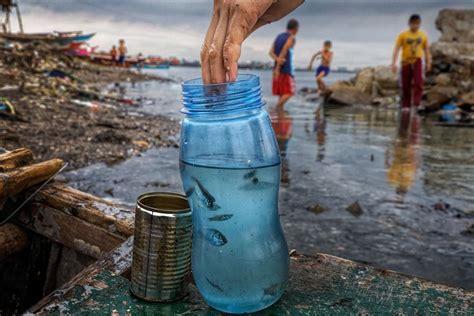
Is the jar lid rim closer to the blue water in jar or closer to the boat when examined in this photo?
the blue water in jar

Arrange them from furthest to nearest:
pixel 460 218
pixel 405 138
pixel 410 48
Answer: pixel 410 48
pixel 405 138
pixel 460 218

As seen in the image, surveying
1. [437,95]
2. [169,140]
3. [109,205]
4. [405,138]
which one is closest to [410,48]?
[405,138]

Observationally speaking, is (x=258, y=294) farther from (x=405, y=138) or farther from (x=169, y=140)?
(x=405, y=138)

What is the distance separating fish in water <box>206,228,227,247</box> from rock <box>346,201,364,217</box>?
144 inches

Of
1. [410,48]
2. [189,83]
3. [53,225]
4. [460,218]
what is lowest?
[460,218]

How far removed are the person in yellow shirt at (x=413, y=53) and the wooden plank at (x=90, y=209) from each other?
13.4 metres

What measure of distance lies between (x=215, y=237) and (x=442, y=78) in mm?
25194

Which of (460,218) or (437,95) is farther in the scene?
(437,95)

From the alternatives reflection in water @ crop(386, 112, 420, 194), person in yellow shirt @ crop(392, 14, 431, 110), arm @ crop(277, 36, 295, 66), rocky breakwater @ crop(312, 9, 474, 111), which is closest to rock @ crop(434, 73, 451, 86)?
rocky breakwater @ crop(312, 9, 474, 111)

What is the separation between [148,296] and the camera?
5.42ft

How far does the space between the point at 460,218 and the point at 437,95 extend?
16007 mm

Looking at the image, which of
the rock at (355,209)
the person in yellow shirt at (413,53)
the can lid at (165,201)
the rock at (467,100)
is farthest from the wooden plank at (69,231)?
the rock at (467,100)

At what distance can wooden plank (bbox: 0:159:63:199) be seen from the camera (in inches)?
91.7

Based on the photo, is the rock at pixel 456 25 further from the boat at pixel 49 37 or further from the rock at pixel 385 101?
the boat at pixel 49 37
